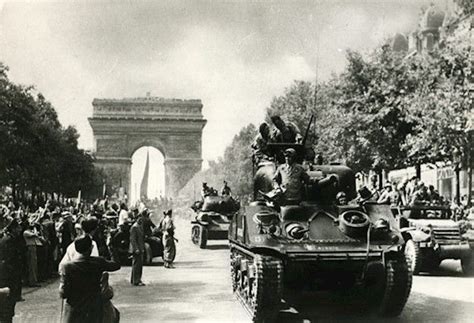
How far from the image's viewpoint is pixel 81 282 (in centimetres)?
613

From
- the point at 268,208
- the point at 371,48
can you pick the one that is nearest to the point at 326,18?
the point at 268,208

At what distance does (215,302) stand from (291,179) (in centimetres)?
247

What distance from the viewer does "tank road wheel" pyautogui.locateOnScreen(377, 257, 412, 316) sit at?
8750 millimetres

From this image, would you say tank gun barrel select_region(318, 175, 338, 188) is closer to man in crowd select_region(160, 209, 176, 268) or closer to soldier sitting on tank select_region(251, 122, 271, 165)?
soldier sitting on tank select_region(251, 122, 271, 165)

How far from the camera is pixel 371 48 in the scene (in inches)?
1140

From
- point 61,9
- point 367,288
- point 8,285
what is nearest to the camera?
point 8,285

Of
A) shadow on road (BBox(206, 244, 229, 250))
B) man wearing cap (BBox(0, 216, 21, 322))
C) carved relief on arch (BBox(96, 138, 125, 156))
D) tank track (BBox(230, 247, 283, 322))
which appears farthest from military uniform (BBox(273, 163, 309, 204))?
carved relief on arch (BBox(96, 138, 125, 156))

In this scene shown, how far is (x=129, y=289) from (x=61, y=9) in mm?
5339

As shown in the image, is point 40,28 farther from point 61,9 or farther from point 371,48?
point 371,48

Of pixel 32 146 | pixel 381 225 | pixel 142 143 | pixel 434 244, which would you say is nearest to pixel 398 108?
pixel 434 244

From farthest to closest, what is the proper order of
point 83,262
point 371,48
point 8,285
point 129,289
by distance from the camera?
point 371,48, point 129,289, point 8,285, point 83,262

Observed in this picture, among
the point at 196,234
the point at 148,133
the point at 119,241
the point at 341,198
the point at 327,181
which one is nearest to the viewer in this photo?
the point at 327,181

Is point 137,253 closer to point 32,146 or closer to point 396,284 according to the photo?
point 396,284

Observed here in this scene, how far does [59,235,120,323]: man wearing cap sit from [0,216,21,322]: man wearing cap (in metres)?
1.97
